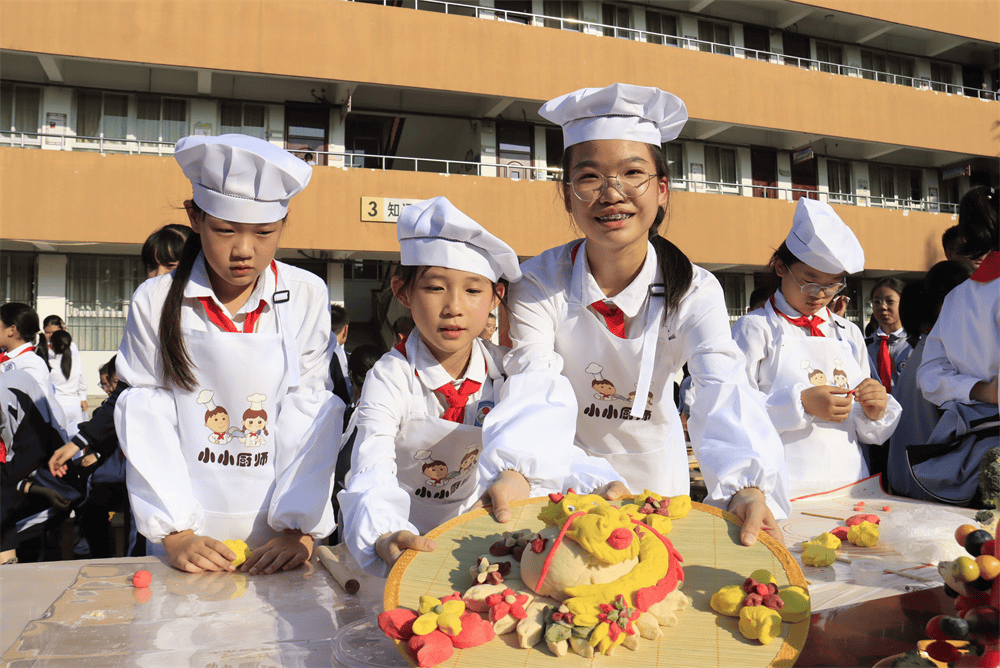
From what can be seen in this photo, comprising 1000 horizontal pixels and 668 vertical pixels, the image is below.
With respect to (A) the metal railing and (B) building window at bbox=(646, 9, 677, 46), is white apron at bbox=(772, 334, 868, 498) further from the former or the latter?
(B) building window at bbox=(646, 9, 677, 46)

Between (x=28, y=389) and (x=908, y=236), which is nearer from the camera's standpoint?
(x=28, y=389)

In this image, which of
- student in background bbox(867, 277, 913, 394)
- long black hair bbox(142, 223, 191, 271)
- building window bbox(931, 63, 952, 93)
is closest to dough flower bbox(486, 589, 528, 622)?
long black hair bbox(142, 223, 191, 271)

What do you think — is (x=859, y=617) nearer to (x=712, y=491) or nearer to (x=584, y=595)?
(x=712, y=491)

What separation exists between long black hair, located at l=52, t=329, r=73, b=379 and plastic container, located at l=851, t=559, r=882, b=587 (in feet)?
22.3

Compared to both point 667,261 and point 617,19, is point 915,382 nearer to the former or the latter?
point 667,261

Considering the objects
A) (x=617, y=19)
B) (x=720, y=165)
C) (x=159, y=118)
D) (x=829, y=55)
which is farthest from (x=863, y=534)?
(x=829, y=55)

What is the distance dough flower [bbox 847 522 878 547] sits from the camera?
1.79m

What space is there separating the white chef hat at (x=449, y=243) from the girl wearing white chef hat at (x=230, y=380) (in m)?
0.39

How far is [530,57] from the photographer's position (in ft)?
41.0

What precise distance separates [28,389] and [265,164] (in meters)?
2.69

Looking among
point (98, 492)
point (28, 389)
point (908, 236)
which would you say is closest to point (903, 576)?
point (98, 492)

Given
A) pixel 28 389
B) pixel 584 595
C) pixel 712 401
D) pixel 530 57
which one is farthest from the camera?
pixel 530 57

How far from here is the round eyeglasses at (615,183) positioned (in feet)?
6.07

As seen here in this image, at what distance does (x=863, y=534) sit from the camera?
180cm
